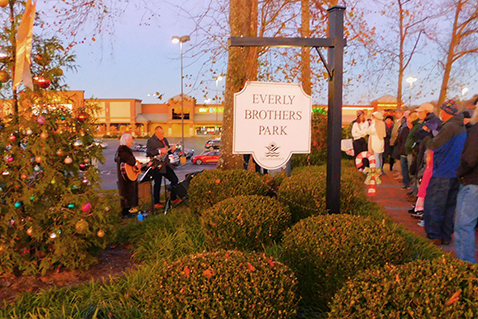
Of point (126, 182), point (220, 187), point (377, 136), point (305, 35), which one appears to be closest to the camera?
point (220, 187)

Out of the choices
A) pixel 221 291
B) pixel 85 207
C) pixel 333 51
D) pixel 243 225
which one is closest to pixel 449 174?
pixel 333 51

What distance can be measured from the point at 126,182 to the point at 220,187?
236cm

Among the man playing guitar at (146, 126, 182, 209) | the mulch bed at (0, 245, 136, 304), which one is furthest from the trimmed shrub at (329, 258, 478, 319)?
the man playing guitar at (146, 126, 182, 209)

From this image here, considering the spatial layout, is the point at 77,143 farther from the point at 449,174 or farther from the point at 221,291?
the point at 449,174

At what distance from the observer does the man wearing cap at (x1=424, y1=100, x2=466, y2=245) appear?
4.68m

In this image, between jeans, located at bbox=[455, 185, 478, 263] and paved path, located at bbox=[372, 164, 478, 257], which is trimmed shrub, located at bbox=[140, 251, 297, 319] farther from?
paved path, located at bbox=[372, 164, 478, 257]

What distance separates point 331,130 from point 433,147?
2.17m

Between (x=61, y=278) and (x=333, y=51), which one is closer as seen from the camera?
(x=333, y=51)

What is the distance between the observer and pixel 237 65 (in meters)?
6.53

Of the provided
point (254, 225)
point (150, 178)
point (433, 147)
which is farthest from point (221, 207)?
point (150, 178)

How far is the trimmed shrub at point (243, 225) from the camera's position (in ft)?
11.8

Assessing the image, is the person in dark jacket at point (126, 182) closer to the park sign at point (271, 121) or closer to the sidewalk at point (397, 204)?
the park sign at point (271, 121)

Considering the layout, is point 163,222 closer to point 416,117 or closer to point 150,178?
point 150,178

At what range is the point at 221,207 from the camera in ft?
12.7
